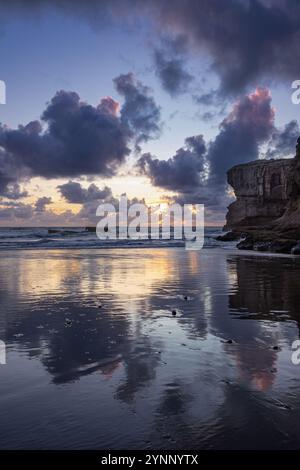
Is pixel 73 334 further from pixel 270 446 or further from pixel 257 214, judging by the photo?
pixel 257 214

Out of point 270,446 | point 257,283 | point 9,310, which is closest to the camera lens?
point 270,446

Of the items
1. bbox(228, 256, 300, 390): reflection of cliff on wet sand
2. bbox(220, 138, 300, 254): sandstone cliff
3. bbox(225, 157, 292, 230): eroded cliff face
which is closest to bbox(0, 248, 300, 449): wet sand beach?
bbox(228, 256, 300, 390): reflection of cliff on wet sand

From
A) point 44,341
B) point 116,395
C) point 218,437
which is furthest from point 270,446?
point 44,341

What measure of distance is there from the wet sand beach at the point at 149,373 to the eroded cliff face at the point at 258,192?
80336 mm

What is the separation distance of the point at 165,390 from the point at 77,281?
10.7m

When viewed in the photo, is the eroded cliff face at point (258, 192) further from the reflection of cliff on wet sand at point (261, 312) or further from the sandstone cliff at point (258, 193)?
the reflection of cliff on wet sand at point (261, 312)

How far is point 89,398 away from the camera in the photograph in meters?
4.29

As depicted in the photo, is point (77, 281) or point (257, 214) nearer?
point (77, 281)

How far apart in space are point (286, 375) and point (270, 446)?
5.91ft

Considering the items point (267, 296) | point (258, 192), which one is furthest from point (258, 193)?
point (267, 296)

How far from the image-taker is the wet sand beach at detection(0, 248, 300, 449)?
3.55 m

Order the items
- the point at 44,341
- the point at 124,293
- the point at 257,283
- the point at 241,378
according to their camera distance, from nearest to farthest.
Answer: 1. the point at 241,378
2. the point at 44,341
3. the point at 124,293
4. the point at 257,283

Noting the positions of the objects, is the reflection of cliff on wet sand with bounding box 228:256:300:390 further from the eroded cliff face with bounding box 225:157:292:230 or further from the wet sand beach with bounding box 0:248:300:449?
the eroded cliff face with bounding box 225:157:292:230
